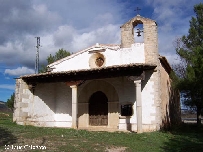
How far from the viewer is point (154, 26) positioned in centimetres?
1305

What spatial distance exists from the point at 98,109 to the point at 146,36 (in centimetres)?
521

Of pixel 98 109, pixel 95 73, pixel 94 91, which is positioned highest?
pixel 95 73

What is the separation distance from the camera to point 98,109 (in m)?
14.7

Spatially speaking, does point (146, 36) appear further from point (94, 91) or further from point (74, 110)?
point (74, 110)

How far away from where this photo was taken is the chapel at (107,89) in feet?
40.3

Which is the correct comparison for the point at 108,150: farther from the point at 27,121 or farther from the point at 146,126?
the point at 27,121

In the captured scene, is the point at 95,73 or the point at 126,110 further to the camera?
the point at 126,110

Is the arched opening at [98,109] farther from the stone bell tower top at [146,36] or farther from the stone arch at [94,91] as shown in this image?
the stone bell tower top at [146,36]

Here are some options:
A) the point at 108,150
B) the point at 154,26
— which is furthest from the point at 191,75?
the point at 108,150

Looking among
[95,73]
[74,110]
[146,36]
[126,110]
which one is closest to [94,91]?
[74,110]

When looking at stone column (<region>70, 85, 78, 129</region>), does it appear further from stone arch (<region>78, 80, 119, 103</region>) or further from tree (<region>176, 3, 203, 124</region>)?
tree (<region>176, 3, 203, 124</region>)

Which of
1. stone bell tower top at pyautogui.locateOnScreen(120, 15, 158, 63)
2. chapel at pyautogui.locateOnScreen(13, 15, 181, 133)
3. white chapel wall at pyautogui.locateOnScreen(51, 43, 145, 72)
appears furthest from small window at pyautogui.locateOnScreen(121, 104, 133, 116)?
stone bell tower top at pyautogui.locateOnScreen(120, 15, 158, 63)

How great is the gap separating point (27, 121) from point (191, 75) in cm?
973

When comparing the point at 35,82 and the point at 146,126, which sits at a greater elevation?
the point at 35,82
